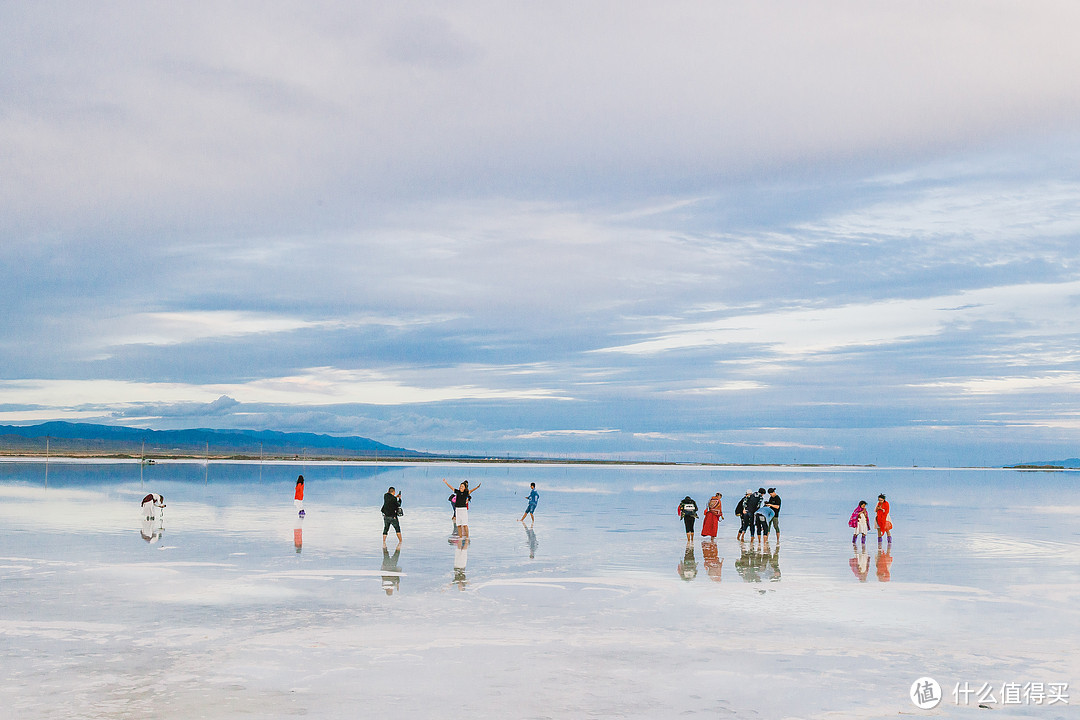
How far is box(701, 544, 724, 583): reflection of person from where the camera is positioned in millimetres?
23103

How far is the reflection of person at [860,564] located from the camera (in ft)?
75.7

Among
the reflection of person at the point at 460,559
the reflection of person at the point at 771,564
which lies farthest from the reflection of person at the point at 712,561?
the reflection of person at the point at 460,559

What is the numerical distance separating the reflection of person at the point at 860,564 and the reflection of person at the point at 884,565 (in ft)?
0.97

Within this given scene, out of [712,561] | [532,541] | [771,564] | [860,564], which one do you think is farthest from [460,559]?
[860,564]

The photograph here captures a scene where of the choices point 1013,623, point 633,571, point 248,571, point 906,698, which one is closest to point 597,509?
point 633,571

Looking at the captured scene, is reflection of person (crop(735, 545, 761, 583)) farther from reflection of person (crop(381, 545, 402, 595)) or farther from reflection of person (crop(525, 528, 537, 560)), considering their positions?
reflection of person (crop(381, 545, 402, 595))

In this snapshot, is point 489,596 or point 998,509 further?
point 998,509

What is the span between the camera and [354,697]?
37.3 ft

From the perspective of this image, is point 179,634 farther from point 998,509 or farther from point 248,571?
point 998,509

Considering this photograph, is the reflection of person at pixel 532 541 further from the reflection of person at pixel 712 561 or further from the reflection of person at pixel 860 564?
the reflection of person at pixel 860 564

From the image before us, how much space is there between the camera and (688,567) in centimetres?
2439

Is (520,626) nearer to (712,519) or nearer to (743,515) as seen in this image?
(743,515)

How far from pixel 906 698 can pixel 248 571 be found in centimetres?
1582

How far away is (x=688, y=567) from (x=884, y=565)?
5716 millimetres
